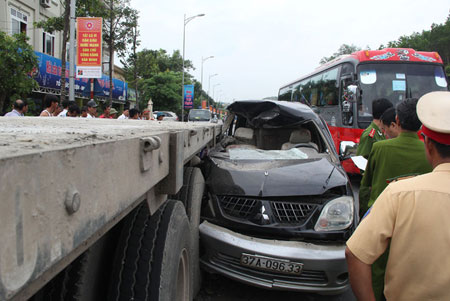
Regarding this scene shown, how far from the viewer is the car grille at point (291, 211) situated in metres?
2.90

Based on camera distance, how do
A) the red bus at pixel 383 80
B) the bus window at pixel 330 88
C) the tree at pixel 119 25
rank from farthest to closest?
1. the tree at pixel 119 25
2. the bus window at pixel 330 88
3. the red bus at pixel 383 80

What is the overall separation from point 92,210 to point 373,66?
977 centimetres

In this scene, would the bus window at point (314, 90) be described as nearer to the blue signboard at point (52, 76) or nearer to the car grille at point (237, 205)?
the car grille at point (237, 205)

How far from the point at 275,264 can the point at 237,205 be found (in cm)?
63

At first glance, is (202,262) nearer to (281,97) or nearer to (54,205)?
(54,205)

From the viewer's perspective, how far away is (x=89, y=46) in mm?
11438

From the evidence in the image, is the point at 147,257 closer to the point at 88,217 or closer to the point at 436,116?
the point at 88,217

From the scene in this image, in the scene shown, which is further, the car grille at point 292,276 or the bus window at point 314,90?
the bus window at point 314,90

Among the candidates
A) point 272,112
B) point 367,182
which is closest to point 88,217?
point 367,182

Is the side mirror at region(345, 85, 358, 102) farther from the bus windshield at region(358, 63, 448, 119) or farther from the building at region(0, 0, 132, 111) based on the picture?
the building at region(0, 0, 132, 111)

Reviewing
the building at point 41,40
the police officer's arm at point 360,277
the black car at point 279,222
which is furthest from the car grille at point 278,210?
the building at point 41,40

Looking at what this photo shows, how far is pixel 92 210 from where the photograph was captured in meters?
0.73

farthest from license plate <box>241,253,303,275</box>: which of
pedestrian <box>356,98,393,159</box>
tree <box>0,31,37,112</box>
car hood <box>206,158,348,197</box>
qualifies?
tree <box>0,31,37,112</box>

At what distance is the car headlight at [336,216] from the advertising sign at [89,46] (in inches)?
408
